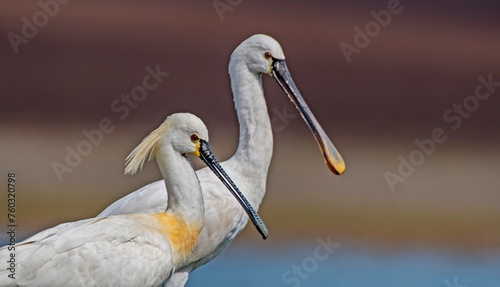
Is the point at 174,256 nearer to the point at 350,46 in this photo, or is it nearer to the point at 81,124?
the point at 81,124

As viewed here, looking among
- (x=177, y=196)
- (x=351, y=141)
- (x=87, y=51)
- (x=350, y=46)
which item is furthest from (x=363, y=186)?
(x=177, y=196)

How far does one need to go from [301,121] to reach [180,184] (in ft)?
17.6

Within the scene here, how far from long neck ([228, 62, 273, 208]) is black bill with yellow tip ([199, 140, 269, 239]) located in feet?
0.60

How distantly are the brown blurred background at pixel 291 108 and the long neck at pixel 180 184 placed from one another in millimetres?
3693

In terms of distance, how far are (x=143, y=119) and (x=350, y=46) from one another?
2.21 meters

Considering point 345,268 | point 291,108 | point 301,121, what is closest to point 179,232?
point 345,268

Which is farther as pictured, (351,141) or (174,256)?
(351,141)

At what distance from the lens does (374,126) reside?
424 inches

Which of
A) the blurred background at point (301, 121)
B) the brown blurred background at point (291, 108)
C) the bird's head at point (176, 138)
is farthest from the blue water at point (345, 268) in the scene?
the bird's head at point (176, 138)

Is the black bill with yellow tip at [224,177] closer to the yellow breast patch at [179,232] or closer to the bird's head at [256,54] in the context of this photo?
the yellow breast patch at [179,232]

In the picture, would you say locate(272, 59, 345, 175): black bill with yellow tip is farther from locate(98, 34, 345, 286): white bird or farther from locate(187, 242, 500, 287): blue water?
locate(187, 242, 500, 287): blue water

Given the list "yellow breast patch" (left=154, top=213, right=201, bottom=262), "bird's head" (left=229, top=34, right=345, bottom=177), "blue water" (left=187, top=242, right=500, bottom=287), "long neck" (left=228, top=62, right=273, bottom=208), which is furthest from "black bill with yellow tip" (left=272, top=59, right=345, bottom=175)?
"blue water" (left=187, top=242, right=500, bottom=287)

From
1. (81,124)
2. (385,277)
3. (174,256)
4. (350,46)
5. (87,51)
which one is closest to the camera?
(174,256)

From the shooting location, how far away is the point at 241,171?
527cm
